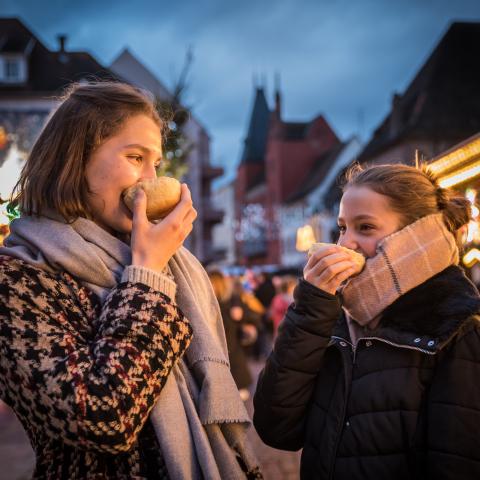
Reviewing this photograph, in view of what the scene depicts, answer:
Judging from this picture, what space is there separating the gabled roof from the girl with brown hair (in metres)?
83.1

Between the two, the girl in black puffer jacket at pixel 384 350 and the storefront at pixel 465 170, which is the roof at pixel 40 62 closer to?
the storefront at pixel 465 170

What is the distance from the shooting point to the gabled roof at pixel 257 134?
85.3 metres

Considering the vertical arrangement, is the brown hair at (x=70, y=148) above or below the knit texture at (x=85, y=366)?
above

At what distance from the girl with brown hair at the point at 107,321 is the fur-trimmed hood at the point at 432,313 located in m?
0.63

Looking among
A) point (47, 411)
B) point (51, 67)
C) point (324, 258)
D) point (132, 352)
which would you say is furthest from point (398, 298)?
point (51, 67)

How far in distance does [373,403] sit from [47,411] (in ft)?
3.63

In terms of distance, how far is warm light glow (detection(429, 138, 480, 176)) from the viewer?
9.17ft

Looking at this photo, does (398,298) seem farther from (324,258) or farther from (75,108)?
(75,108)

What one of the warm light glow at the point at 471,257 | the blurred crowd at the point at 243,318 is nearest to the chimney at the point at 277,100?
the blurred crowd at the point at 243,318

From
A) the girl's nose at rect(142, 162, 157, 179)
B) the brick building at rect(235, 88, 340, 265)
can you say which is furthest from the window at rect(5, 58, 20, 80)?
the brick building at rect(235, 88, 340, 265)

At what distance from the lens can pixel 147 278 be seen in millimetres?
1929

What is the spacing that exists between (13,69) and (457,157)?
1163 inches

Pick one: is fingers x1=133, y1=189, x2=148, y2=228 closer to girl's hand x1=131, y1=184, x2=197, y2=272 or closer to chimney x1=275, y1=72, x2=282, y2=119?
girl's hand x1=131, y1=184, x2=197, y2=272

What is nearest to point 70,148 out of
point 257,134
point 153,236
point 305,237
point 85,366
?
point 153,236
